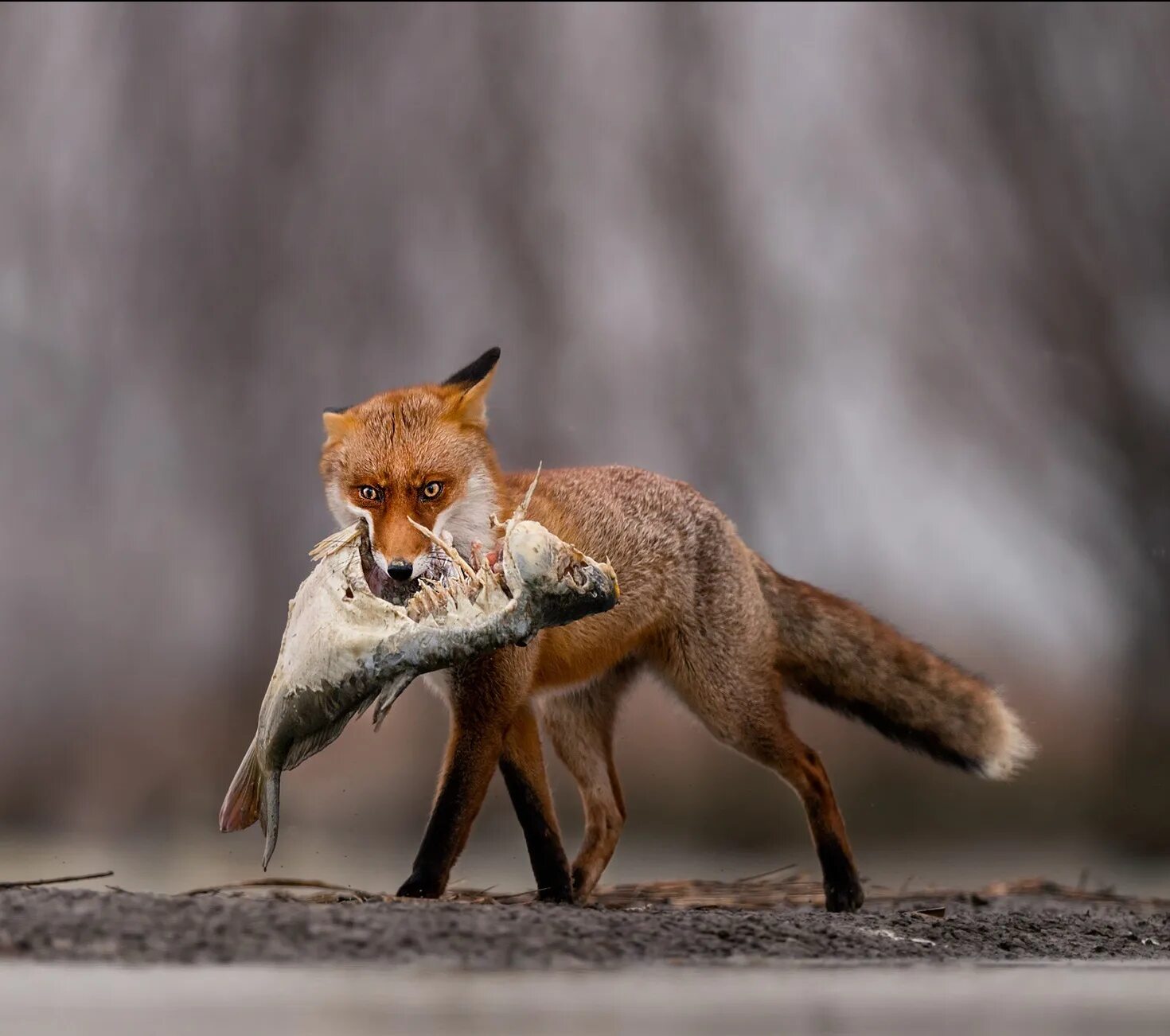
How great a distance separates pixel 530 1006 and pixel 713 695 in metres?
1.98

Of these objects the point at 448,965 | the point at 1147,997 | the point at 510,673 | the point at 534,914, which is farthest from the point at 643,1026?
the point at 510,673

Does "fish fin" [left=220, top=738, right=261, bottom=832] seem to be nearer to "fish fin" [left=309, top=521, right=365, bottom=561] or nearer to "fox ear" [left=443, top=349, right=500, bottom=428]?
"fish fin" [left=309, top=521, right=365, bottom=561]

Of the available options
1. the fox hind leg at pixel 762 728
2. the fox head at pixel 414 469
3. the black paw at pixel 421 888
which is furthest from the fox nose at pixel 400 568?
the fox hind leg at pixel 762 728

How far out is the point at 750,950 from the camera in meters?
2.27

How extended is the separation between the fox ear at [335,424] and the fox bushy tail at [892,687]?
146 cm

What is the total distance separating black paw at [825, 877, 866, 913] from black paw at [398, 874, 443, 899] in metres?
1.20

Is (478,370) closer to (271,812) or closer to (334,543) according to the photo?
(334,543)

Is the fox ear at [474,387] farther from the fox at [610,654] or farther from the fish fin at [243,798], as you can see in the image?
the fish fin at [243,798]

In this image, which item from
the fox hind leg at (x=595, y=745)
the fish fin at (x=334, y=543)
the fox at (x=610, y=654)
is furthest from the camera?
the fox hind leg at (x=595, y=745)

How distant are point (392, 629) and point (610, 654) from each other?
1.17 m

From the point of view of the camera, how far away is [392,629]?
2.41 meters

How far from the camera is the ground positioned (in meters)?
1.92

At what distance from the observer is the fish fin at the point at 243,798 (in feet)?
8.68

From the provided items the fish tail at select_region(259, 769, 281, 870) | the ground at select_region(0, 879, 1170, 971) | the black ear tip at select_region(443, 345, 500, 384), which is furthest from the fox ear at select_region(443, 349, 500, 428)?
the ground at select_region(0, 879, 1170, 971)
